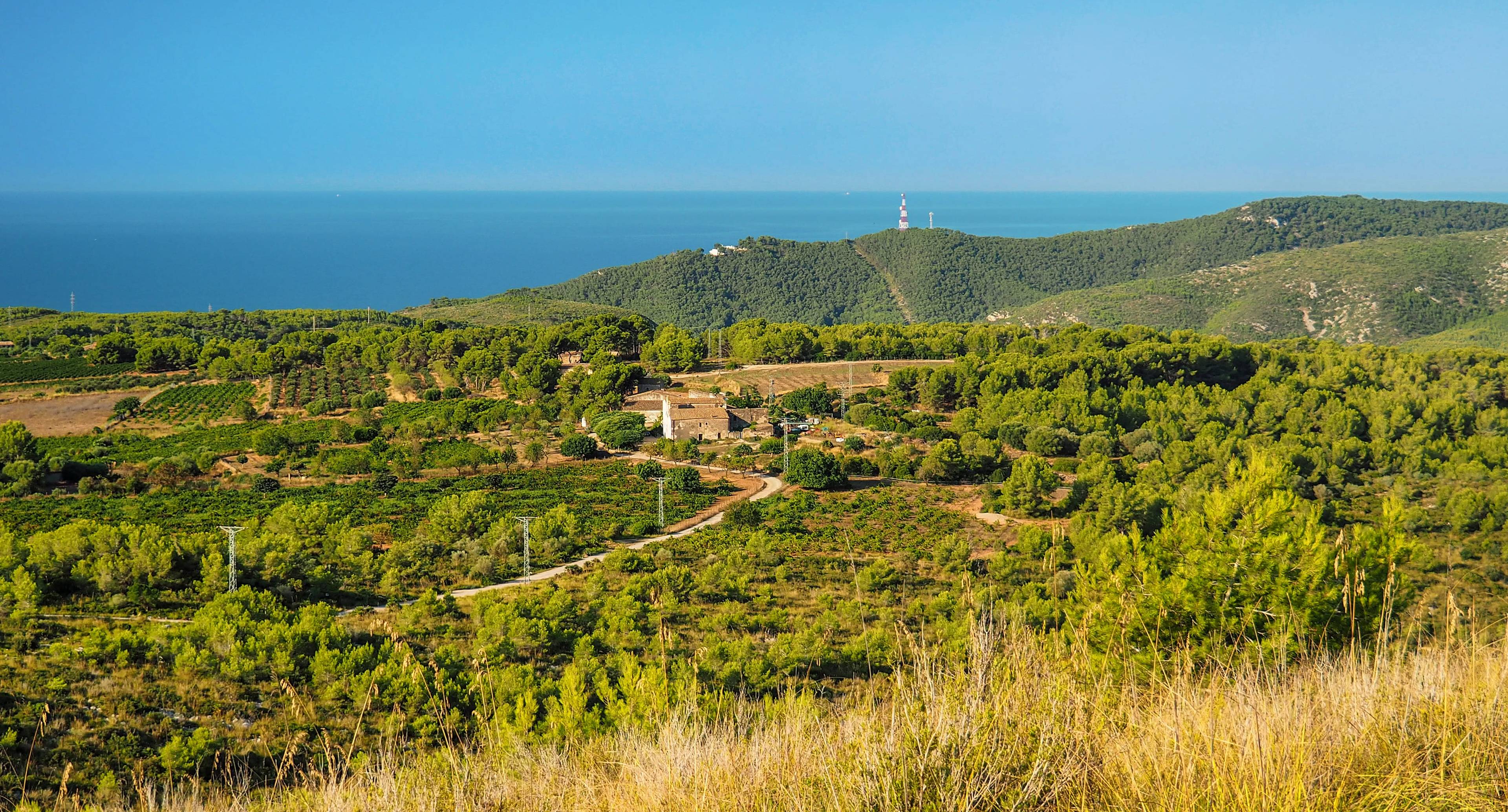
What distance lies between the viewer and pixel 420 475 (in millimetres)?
31141

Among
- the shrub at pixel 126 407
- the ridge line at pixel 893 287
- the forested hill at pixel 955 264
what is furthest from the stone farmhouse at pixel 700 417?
the ridge line at pixel 893 287

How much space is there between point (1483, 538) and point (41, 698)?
27.0m

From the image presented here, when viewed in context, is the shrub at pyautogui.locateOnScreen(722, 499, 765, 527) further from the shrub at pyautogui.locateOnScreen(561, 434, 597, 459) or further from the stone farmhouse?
the stone farmhouse

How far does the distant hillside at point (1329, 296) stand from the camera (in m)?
81.8

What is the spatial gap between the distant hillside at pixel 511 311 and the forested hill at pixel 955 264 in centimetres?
987

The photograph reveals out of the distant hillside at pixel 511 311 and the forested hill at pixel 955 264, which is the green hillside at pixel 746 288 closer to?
the forested hill at pixel 955 264

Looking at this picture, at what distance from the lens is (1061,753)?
3166mm

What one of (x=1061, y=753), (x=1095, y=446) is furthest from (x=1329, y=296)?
(x=1061, y=753)

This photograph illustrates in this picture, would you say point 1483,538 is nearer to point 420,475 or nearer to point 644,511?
point 644,511

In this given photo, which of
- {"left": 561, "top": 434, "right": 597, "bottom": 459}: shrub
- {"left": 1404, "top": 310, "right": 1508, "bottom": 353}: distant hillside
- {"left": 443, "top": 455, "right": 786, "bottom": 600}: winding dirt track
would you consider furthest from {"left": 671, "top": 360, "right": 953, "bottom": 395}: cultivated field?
{"left": 1404, "top": 310, "right": 1508, "bottom": 353}: distant hillside

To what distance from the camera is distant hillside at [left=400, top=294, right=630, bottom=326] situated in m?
77.2

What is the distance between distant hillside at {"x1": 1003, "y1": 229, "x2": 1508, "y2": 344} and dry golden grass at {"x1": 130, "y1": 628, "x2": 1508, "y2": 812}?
81538 millimetres

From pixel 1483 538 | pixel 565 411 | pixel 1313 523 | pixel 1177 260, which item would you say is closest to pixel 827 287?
pixel 1177 260

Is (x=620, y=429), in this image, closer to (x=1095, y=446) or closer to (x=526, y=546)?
(x=526, y=546)
